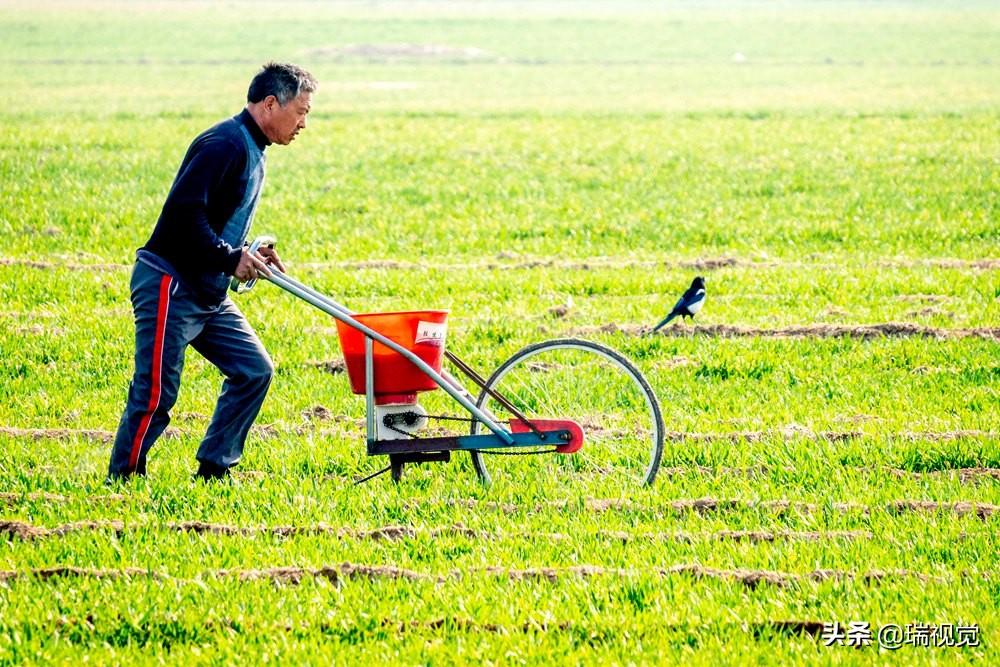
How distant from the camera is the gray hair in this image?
6.37 metres

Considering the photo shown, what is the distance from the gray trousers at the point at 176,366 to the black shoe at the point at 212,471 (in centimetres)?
2

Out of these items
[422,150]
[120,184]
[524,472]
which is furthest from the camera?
[422,150]

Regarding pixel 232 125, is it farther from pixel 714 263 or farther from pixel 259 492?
pixel 714 263

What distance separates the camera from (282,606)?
524 centimetres

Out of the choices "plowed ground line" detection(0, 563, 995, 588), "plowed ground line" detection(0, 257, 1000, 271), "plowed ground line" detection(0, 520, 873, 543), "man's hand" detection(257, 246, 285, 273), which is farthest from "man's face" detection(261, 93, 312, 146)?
"plowed ground line" detection(0, 257, 1000, 271)

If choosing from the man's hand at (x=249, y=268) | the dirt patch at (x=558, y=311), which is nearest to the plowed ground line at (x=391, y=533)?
the man's hand at (x=249, y=268)

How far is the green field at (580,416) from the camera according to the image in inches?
203

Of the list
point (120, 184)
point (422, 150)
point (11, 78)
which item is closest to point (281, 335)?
point (120, 184)

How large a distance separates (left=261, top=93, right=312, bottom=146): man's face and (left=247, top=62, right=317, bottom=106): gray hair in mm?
24

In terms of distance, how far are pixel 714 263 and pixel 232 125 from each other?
261 inches

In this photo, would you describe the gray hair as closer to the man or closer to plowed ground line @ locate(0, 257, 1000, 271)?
the man

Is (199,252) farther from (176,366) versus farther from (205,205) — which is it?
(176,366)

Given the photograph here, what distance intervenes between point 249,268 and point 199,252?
25 centimetres

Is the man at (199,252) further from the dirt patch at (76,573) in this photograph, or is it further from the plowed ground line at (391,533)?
the dirt patch at (76,573)
